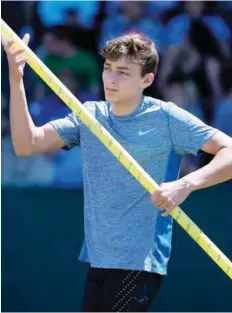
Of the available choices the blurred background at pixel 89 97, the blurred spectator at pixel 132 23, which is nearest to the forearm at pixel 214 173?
the blurred background at pixel 89 97

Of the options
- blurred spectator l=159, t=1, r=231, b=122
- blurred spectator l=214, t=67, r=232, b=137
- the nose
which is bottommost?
blurred spectator l=214, t=67, r=232, b=137

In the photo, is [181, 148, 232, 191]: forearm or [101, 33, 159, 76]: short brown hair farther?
[101, 33, 159, 76]: short brown hair

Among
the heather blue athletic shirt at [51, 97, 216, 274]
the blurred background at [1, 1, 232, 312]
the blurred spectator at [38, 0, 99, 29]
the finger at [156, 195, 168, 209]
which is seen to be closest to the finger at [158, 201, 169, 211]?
the finger at [156, 195, 168, 209]

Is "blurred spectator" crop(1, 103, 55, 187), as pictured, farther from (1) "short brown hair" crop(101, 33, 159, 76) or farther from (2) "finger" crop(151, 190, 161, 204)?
(2) "finger" crop(151, 190, 161, 204)

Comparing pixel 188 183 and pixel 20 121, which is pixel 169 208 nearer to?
pixel 188 183

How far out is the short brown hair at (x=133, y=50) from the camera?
3734 millimetres

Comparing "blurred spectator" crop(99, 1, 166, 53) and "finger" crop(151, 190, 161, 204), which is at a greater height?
"finger" crop(151, 190, 161, 204)

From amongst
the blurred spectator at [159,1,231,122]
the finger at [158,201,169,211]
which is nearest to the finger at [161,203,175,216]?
the finger at [158,201,169,211]

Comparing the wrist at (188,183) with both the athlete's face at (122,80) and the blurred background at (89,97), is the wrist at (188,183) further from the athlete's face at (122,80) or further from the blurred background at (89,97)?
the blurred background at (89,97)

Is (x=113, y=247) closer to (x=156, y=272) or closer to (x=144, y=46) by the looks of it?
(x=156, y=272)

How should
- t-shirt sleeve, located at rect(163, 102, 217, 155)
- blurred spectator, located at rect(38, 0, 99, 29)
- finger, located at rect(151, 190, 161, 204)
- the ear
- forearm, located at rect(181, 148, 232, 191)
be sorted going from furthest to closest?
blurred spectator, located at rect(38, 0, 99, 29)
the ear
t-shirt sleeve, located at rect(163, 102, 217, 155)
forearm, located at rect(181, 148, 232, 191)
finger, located at rect(151, 190, 161, 204)

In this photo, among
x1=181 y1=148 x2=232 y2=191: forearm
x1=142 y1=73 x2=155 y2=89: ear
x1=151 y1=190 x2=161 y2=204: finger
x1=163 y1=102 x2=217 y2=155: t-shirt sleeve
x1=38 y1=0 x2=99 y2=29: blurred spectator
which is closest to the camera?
x1=151 y1=190 x2=161 y2=204: finger

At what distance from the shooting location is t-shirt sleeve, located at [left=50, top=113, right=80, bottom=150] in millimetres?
3836

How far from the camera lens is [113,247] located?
369cm
